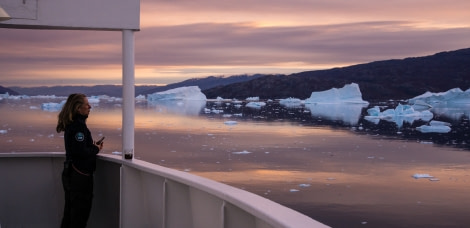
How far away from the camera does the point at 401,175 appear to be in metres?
23.6

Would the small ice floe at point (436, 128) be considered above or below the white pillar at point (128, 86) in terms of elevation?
below

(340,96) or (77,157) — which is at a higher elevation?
(340,96)

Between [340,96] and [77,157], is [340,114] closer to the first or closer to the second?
[340,96]

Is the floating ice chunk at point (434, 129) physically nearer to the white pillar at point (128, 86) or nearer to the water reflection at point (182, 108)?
the water reflection at point (182, 108)

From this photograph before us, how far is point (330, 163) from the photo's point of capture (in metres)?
26.9

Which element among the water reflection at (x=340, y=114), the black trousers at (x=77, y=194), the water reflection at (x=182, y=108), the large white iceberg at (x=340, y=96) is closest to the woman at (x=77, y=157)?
the black trousers at (x=77, y=194)

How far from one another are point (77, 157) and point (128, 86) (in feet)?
1.96

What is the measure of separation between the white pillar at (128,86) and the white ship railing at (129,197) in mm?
137

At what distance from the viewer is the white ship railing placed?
2385 mm

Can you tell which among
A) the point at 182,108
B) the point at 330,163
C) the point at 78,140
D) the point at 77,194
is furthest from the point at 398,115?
the point at 78,140

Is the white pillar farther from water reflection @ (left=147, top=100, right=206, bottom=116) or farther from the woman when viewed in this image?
water reflection @ (left=147, top=100, right=206, bottom=116)

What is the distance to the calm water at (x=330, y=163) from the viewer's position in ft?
57.5

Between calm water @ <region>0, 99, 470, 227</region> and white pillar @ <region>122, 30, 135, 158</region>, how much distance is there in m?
11.5

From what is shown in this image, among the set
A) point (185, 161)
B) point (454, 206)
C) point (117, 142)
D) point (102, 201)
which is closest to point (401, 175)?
point (454, 206)
